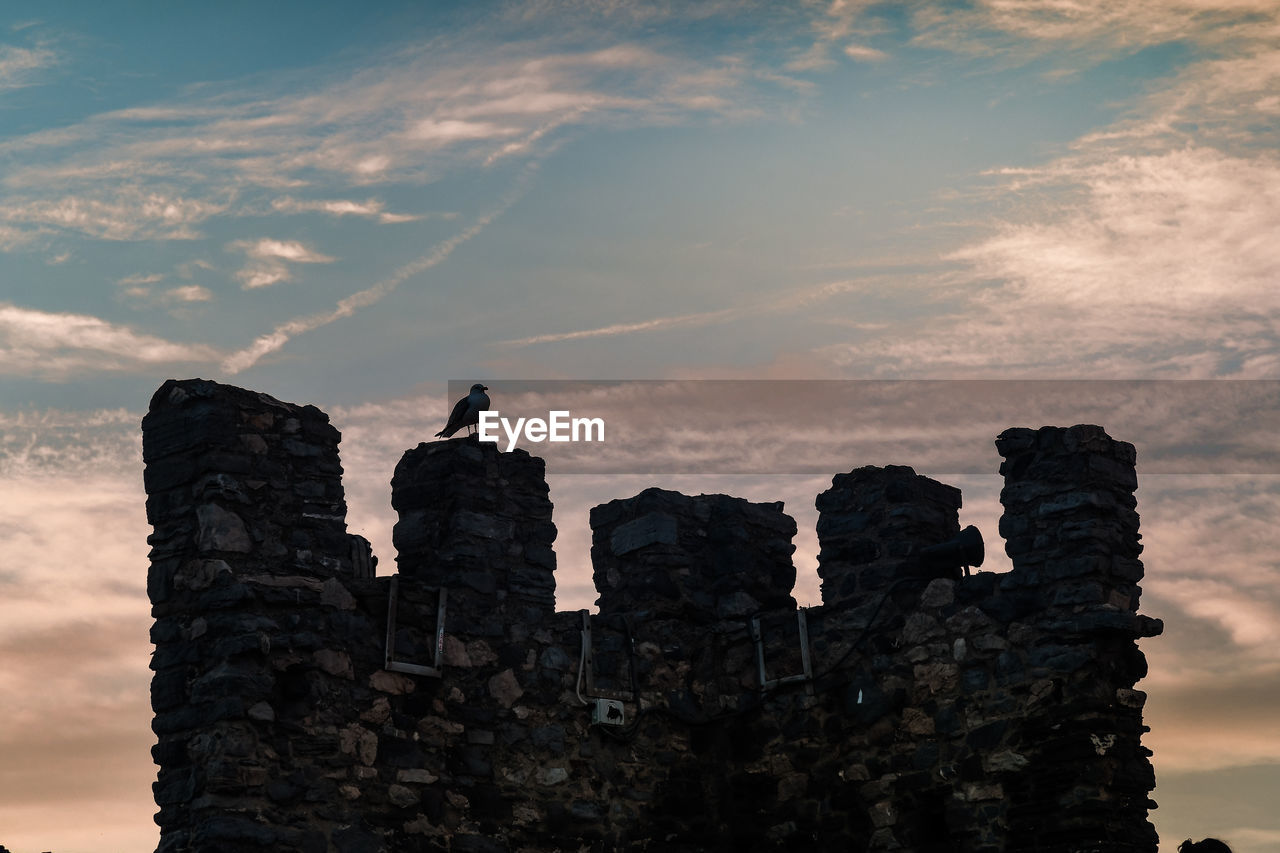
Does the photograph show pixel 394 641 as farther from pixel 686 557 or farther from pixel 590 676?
pixel 686 557

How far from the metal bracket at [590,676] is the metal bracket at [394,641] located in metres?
1.35

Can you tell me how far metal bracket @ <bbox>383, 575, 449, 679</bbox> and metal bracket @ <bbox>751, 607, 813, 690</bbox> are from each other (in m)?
2.74

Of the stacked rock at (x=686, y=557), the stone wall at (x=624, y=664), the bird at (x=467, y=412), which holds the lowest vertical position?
the stone wall at (x=624, y=664)

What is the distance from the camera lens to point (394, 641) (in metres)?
13.5

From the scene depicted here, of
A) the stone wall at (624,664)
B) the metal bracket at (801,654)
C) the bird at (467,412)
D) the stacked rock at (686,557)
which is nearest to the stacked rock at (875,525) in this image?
the stone wall at (624,664)

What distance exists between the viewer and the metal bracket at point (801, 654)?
14.8m

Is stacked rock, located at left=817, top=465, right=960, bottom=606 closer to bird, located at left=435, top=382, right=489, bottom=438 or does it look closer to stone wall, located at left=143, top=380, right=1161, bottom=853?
stone wall, located at left=143, top=380, right=1161, bottom=853

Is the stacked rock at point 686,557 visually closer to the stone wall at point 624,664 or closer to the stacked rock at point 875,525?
the stone wall at point 624,664

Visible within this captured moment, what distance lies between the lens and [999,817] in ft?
43.7

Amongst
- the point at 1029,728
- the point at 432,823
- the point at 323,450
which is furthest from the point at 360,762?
the point at 1029,728

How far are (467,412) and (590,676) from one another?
2.26 m

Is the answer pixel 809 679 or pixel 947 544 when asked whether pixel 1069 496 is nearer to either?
pixel 947 544

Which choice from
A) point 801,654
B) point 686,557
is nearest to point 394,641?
point 686,557

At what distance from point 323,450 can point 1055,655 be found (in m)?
5.41
